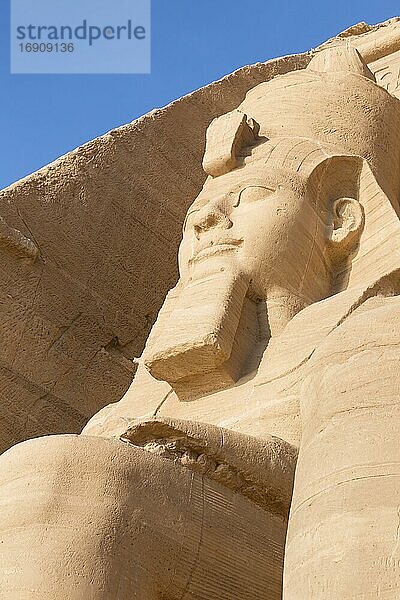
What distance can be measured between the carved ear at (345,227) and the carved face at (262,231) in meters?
0.05

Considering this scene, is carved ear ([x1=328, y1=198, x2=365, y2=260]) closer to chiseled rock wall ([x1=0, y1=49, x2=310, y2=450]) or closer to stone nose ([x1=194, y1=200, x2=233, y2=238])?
stone nose ([x1=194, y1=200, x2=233, y2=238])

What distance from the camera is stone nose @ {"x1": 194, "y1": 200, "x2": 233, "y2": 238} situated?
4.13 metres

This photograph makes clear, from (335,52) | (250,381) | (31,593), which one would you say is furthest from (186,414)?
(335,52)

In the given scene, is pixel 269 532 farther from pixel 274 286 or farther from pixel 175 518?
pixel 274 286

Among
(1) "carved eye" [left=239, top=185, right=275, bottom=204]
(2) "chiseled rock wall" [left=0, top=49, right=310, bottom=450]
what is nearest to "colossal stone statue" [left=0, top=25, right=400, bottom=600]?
(1) "carved eye" [left=239, top=185, right=275, bottom=204]

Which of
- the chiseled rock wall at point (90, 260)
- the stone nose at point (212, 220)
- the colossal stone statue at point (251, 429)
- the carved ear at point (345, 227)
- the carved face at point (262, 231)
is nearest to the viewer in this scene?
the colossal stone statue at point (251, 429)

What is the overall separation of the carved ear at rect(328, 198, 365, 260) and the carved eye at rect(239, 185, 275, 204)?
301mm

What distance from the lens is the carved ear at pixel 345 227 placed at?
4.25m

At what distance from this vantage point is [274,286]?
3992mm

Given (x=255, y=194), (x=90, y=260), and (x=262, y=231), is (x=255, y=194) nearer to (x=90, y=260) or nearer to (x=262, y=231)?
(x=262, y=231)

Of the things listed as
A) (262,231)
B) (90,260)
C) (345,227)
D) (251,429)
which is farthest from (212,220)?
(90,260)

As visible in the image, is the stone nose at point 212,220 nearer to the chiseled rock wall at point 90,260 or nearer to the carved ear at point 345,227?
the carved ear at point 345,227

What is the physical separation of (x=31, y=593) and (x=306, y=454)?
2.26 feet

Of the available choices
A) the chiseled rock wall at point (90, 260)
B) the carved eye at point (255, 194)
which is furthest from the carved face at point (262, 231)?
the chiseled rock wall at point (90, 260)
